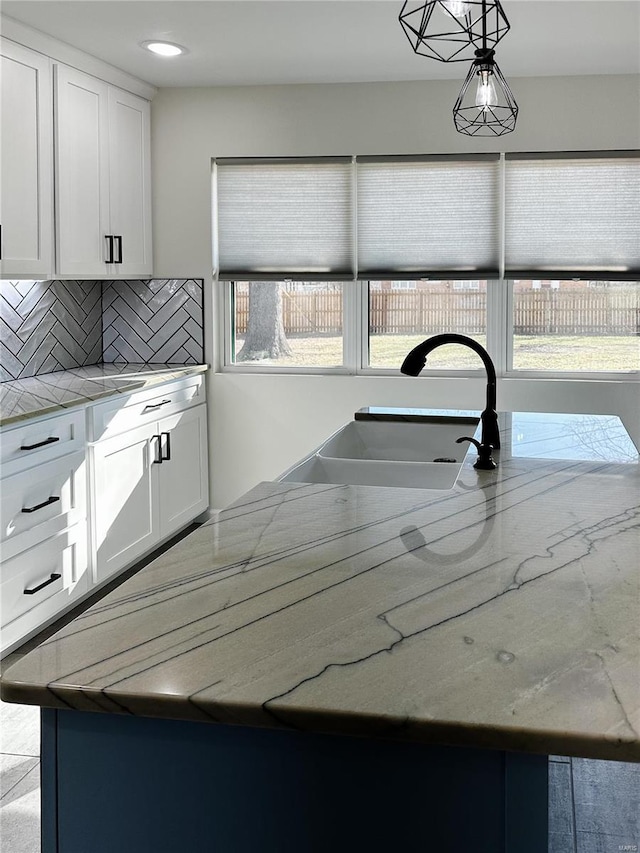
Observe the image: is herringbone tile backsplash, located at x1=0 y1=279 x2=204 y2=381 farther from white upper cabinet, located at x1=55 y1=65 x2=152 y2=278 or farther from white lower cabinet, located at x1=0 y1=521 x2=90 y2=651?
white lower cabinet, located at x1=0 y1=521 x2=90 y2=651

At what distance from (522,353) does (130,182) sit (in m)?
2.27

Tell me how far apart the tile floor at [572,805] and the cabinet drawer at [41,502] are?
769 millimetres

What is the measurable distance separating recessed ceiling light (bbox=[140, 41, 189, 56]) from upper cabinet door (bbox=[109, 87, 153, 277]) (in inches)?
18.1

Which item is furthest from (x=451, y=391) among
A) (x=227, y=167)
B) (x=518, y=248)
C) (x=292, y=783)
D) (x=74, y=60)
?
(x=292, y=783)

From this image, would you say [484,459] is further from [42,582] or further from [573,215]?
Answer: [573,215]

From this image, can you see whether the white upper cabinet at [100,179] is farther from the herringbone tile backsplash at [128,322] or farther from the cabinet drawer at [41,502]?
the cabinet drawer at [41,502]

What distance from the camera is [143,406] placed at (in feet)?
13.5

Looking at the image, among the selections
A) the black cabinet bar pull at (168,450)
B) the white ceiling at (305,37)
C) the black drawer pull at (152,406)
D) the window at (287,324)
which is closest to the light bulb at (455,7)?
the white ceiling at (305,37)

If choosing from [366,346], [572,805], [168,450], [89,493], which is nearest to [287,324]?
[366,346]

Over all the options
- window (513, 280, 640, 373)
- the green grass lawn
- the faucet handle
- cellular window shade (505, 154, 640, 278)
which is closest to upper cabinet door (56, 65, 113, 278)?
the green grass lawn

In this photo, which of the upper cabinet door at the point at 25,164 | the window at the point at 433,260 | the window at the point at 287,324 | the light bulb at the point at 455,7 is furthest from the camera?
the window at the point at 287,324

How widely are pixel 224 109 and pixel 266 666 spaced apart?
13.8 ft

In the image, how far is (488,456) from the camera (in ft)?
7.14

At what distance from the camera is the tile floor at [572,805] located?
2.09 meters
